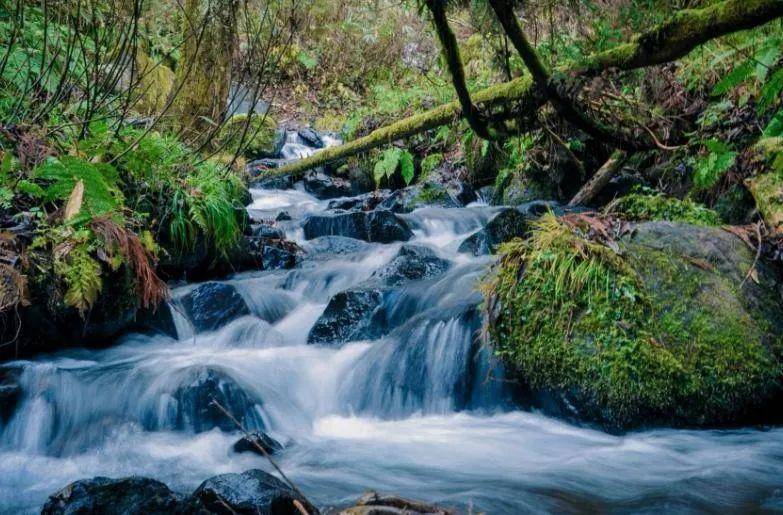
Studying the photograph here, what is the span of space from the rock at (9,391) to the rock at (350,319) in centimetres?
224

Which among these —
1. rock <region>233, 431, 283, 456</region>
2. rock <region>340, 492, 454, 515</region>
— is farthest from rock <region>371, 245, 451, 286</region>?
rock <region>340, 492, 454, 515</region>

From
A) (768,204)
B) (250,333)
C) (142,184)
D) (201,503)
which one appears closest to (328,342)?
(250,333)

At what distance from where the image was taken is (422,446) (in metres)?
3.98

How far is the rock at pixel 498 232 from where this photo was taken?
6949 millimetres

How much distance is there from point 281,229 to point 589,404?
230 inches

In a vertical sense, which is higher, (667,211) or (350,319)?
(667,211)

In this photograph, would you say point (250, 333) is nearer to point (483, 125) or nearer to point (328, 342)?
point (328, 342)

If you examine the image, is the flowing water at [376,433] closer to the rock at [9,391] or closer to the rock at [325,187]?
the rock at [9,391]

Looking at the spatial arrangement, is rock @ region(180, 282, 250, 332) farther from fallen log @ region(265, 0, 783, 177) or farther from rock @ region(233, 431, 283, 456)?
fallen log @ region(265, 0, 783, 177)

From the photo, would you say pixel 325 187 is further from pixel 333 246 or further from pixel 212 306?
pixel 212 306

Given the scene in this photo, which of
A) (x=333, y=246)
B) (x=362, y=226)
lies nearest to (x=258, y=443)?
(x=333, y=246)

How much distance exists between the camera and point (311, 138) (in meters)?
14.9

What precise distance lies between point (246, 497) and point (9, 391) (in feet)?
8.67

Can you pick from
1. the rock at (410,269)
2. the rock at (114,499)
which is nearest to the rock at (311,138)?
the rock at (410,269)
